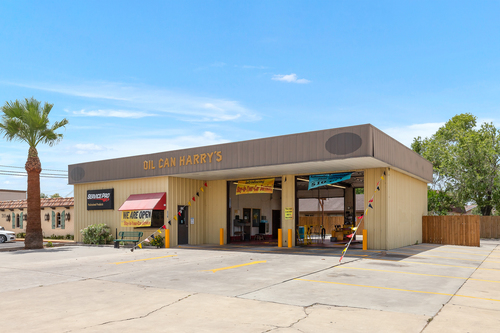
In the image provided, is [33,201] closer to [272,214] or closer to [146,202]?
[146,202]

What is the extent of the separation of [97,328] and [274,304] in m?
3.25

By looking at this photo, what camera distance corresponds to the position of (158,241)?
21766 mm

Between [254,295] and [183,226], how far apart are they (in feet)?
46.8

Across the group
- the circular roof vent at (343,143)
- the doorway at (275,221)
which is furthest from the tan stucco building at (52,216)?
the circular roof vent at (343,143)

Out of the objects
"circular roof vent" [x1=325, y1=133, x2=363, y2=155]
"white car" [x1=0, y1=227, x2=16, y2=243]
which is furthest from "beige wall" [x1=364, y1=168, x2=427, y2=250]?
"white car" [x1=0, y1=227, x2=16, y2=243]

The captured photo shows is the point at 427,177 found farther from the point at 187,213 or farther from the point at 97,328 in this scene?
the point at 97,328

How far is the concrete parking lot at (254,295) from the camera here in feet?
22.6

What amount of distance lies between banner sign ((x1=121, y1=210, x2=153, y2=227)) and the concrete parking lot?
265 inches

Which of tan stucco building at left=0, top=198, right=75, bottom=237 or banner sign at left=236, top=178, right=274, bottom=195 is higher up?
banner sign at left=236, top=178, right=274, bottom=195

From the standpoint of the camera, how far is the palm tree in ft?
74.0

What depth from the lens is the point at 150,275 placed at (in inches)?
481

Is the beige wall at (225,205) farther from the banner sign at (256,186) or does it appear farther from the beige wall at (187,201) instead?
the banner sign at (256,186)

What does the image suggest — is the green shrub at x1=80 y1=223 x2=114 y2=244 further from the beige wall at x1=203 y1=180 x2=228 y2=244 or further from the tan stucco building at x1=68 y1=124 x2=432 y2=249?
the beige wall at x1=203 y1=180 x2=228 y2=244

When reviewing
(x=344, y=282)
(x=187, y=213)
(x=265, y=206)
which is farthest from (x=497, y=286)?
(x=265, y=206)
